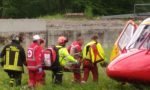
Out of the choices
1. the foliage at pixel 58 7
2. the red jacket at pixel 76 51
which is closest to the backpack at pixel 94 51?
the red jacket at pixel 76 51

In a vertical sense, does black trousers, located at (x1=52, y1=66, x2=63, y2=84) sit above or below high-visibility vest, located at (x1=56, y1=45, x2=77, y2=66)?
below

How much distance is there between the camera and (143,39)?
14203 millimetres

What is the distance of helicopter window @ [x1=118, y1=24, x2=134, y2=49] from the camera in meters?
16.0

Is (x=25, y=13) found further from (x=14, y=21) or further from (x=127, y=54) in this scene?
(x=127, y=54)

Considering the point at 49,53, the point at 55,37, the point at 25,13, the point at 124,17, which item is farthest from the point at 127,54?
the point at 25,13

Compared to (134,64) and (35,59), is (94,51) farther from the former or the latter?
(134,64)

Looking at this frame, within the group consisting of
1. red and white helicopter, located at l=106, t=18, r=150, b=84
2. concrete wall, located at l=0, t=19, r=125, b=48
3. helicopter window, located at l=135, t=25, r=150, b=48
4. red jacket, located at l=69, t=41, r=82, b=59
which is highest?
helicopter window, located at l=135, t=25, r=150, b=48

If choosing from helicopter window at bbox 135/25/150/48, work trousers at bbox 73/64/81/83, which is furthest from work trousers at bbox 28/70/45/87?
helicopter window at bbox 135/25/150/48

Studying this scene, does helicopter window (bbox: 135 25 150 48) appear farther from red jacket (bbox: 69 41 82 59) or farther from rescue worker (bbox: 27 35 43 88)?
red jacket (bbox: 69 41 82 59)

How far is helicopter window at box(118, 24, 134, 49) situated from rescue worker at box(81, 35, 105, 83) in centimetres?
80

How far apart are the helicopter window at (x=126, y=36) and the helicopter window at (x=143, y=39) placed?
128 centimetres

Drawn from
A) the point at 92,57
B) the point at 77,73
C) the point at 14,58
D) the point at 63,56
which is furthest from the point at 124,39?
the point at 14,58

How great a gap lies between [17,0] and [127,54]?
38.7 metres

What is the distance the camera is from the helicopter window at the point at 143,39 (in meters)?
13.9
